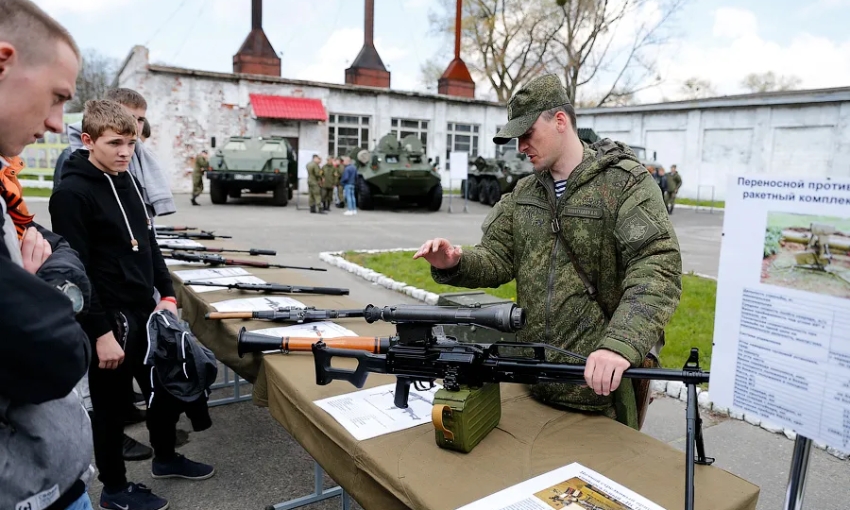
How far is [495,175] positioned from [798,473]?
18.8 metres

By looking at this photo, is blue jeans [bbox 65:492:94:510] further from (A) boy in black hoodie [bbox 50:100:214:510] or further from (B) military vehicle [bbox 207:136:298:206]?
(B) military vehicle [bbox 207:136:298:206]

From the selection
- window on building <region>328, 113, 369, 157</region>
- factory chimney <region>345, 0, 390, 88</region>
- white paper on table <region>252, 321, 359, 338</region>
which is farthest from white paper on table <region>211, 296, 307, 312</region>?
factory chimney <region>345, 0, 390, 88</region>

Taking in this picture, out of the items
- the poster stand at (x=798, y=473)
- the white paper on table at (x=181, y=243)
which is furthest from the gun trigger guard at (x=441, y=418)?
the white paper on table at (x=181, y=243)

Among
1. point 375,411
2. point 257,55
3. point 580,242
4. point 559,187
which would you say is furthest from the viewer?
point 257,55

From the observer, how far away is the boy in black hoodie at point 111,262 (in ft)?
8.43

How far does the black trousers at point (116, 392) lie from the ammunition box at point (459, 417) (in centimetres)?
171

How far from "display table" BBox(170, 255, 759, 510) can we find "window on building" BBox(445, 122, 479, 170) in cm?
2661

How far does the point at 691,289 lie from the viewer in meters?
7.11

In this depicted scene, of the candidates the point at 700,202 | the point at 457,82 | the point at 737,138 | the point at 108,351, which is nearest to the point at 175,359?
the point at 108,351

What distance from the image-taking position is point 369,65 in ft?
93.3

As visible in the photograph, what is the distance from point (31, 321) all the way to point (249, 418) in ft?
10.4

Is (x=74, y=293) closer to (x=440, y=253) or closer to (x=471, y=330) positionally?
(x=440, y=253)

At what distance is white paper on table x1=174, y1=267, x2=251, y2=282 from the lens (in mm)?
4180

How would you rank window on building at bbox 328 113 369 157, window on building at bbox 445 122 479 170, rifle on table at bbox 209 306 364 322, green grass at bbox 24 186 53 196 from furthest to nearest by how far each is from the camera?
window on building at bbox 445 122 479 170 → window on building at bbox 328 113 369 157 → green grass at bbox 24 186 53 196 → rifle on table at bbox 209 306 364 322
